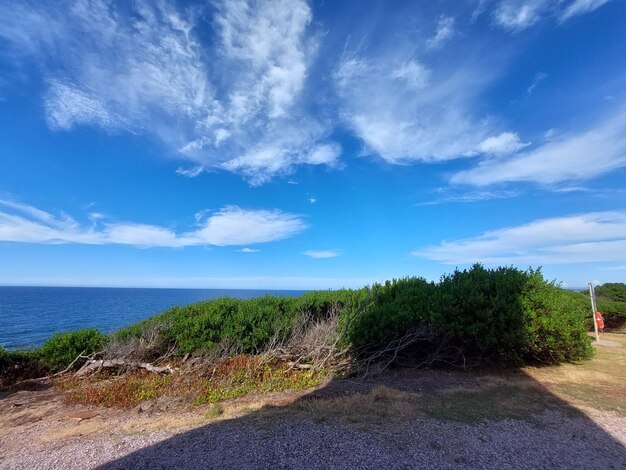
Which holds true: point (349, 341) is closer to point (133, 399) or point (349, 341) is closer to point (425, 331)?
point (425, 331)

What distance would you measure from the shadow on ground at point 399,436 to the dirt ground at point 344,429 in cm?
1

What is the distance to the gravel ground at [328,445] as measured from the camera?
3537 mm

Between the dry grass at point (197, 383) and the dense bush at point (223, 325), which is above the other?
the dense bush at point (223, 325)

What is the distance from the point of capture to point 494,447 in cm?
394

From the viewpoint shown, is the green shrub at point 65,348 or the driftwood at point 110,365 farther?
the green shrub at point 65,348

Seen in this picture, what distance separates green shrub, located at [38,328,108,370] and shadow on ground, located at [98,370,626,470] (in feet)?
21.1

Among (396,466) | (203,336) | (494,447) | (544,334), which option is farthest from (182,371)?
(544,334)

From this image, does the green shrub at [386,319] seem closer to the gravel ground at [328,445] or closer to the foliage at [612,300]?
the gravel ground at [328,445]

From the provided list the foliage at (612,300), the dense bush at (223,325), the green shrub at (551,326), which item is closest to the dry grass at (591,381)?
the green shrub at (551,326)

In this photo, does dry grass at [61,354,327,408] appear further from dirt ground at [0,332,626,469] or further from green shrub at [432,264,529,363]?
green shrub at [432,264,529,363]

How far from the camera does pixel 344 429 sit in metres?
4.29

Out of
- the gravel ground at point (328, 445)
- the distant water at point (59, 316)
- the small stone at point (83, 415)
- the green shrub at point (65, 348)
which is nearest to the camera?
the gravel ground at point (328, 445)

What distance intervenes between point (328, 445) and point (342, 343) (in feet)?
14.2

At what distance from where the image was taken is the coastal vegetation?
25.1 feet
